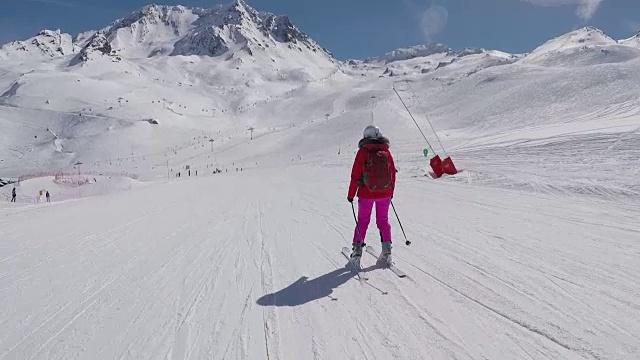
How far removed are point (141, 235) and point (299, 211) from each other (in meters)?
4.11

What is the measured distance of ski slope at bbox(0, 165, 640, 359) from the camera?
367 centimetres

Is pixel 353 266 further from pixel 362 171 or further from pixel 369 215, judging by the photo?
pixel 362 171

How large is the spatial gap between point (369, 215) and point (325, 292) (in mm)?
1287

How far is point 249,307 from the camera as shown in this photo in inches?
179

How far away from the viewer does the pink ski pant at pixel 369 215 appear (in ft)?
18.4

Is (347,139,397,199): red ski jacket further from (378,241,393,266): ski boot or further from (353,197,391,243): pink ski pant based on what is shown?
(378,241,393,266): ski boot

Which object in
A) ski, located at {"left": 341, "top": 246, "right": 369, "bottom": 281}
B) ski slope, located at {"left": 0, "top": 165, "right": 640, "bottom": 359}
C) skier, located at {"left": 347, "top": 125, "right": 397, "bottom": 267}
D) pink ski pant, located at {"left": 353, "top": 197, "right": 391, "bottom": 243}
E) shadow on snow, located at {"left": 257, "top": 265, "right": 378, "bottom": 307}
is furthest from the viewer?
pink ski pant, located at {"left": 353, "top": 197, "right": 391, "bottom": 243}

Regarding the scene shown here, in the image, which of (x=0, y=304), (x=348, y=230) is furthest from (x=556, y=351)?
(x=0, y=304)

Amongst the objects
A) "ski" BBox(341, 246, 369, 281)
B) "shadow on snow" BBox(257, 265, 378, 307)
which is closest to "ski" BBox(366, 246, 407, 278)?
"shadow on snow" BBox(257, 265, 378, 307)

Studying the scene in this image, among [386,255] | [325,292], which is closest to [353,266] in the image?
[386,255]

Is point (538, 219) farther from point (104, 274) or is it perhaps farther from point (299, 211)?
point (104, 274)

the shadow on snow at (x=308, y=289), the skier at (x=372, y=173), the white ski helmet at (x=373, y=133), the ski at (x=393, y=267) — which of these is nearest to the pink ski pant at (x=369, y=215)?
the skier at (x=372, y=173)

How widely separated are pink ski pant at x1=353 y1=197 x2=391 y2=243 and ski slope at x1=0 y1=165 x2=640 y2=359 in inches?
18.5

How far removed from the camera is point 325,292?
4930 mm
